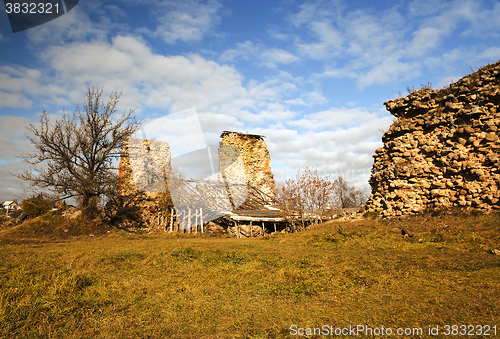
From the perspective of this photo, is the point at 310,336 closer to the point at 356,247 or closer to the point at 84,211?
the point at 356,247

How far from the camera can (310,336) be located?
2742 millimetres

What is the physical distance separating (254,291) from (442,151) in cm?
828

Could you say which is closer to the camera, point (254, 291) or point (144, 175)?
point (254, 291)

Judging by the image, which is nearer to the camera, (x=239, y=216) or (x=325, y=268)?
(x=325, y=268)

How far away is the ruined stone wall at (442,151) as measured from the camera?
7.81 metres

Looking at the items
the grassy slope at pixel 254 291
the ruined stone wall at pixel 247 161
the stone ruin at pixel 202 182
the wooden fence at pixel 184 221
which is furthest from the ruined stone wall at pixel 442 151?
the ruined stone wall at pixel 247 161

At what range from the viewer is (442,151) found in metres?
8.80

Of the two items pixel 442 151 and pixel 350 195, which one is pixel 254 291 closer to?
pixel 442 151

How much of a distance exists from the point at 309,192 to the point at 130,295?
11.6 metres

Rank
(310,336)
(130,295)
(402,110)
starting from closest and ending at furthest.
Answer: (310,336), (130,295), (402,110)

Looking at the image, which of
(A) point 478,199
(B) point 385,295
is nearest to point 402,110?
(A) point 478,199

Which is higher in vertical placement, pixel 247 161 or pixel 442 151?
pixel 247 161

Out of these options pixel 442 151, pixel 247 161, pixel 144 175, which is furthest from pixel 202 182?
pixel 442 151

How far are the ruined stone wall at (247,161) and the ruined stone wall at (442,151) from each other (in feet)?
42.2
